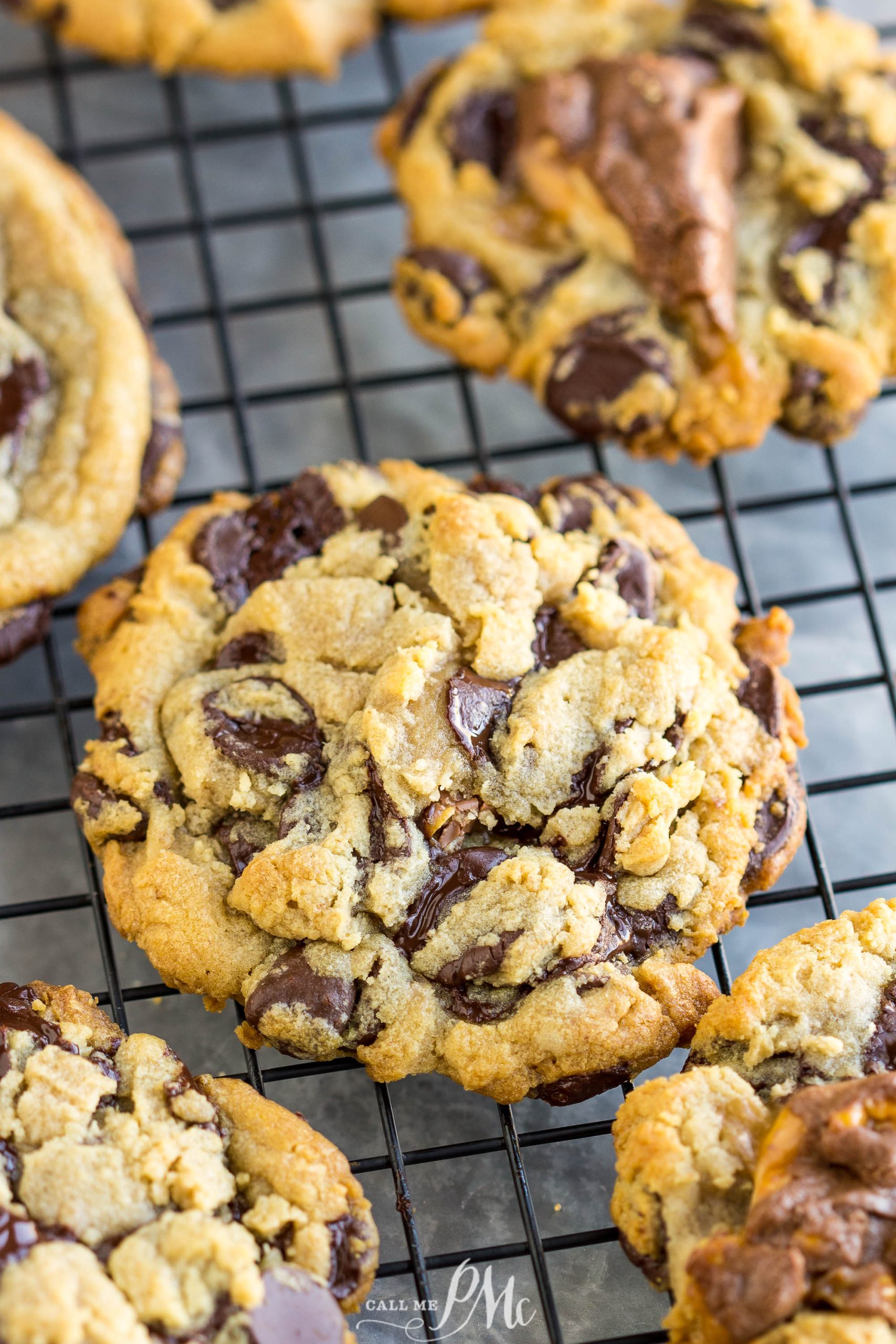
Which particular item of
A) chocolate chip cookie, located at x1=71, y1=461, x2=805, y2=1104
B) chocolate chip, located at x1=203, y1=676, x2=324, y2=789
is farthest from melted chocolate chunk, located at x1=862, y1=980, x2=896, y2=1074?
chocolate chip, located at x1=203, y1=676, x2=324, y2=789

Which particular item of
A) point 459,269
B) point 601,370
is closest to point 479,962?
point 601,370

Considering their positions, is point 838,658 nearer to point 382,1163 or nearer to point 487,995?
point 487,995

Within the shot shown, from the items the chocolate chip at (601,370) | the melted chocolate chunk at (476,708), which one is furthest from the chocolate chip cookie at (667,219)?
the melted chocolate chunk at (476,708)

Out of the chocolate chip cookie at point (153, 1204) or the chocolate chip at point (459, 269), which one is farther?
the chocolate chip at point (459, 269)

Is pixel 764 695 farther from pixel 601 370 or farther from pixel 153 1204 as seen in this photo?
pixel 153 1204

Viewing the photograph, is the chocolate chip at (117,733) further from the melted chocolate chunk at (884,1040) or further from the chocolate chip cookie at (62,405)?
the melted chocolate chunk at (884,1040)

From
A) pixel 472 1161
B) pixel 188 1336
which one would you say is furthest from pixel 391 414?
pixel 188 1336
